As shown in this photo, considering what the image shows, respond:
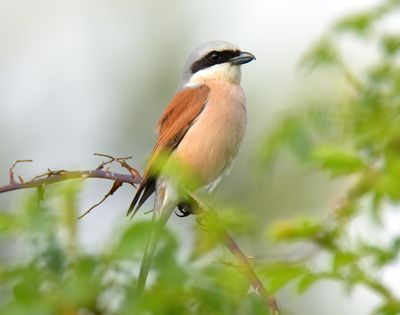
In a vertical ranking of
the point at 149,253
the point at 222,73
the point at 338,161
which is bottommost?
the point at 222,73

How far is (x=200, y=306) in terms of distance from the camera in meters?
1.86

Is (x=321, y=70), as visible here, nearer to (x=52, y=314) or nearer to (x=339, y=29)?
(x=339, y=29)

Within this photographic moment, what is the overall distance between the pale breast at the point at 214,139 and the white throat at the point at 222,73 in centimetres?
29

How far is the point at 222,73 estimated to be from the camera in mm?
4543

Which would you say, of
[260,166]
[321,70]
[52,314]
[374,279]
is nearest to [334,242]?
[374,279]

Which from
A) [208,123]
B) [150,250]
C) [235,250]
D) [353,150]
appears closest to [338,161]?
[353,150]

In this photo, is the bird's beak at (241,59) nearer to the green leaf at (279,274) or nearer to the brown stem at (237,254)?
the green leaf at (279,274)

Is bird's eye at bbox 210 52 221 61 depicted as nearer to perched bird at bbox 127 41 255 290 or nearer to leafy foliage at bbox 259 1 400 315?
perched bird at bbox 127 41 255 290

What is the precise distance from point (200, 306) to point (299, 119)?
1.38m

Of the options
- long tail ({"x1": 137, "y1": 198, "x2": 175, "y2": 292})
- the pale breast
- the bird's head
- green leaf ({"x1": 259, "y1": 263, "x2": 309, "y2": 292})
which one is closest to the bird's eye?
the bird's head

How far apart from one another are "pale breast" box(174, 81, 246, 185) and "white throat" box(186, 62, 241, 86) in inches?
11.5

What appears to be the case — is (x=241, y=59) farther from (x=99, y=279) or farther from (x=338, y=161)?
(x=99, y=279)

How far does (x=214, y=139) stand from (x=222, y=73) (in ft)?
1.98

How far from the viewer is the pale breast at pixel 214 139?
400 centimetres
